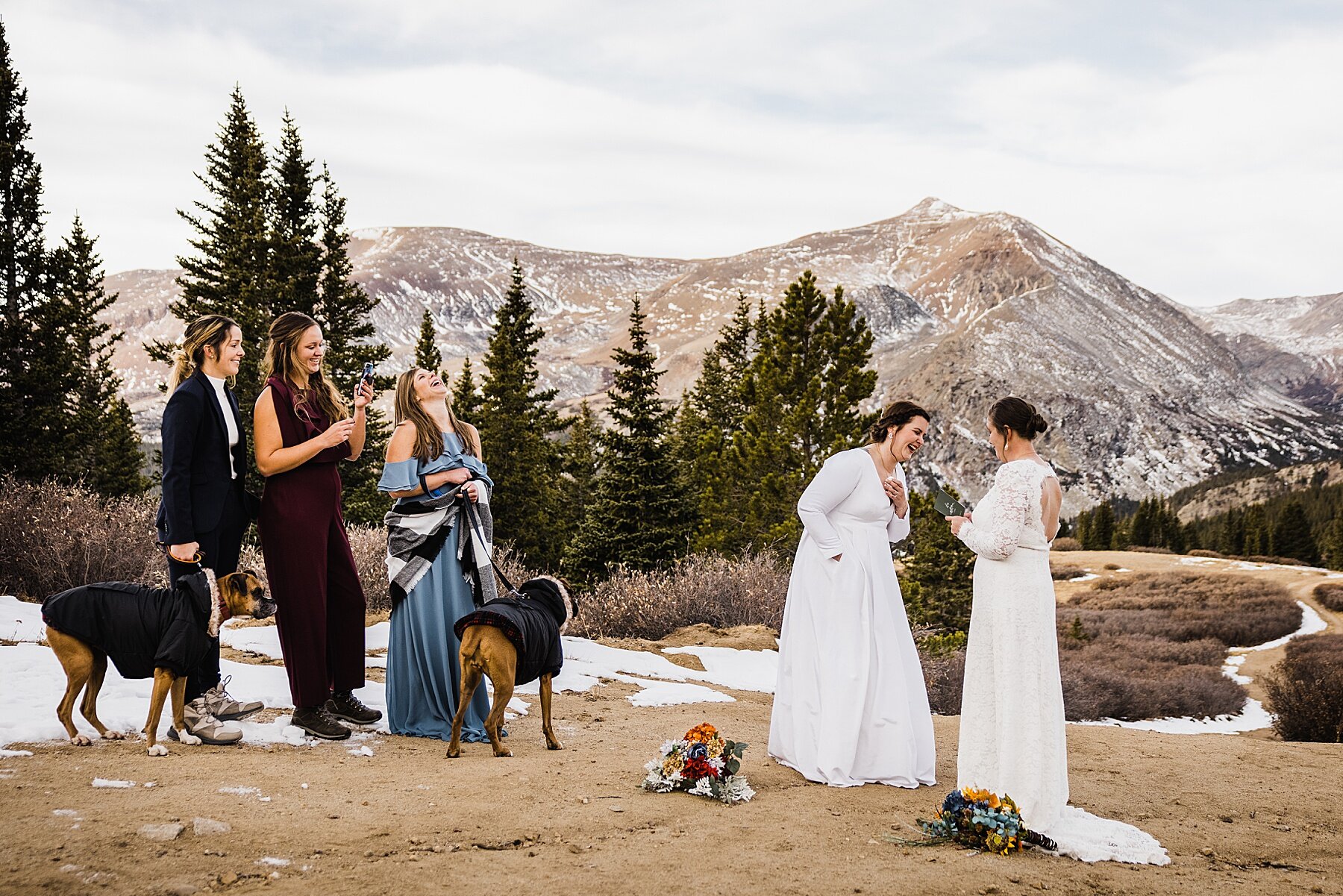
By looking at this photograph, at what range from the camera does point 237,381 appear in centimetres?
2584

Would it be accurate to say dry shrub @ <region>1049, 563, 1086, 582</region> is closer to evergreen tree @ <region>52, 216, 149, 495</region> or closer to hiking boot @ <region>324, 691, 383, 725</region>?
evergreen tree @ <region>52, 216, 149, 495</region>

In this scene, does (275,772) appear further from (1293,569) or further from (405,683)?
(1293,569)

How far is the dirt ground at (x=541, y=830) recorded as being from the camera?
11.5 feet

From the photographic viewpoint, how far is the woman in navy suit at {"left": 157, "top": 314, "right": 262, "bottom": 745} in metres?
5.17

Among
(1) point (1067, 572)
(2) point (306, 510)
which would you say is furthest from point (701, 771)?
(1) point (1067, 572)

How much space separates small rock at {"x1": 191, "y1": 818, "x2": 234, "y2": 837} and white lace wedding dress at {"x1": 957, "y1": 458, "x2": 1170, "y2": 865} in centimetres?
361

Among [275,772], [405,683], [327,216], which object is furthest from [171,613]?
[327,216]

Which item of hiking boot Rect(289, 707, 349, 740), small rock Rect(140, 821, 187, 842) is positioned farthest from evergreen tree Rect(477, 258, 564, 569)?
small rock Rect(140, 821, 187, 842)

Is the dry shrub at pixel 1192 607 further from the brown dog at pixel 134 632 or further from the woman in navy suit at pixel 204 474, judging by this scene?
the brown dog at pixel 134 632

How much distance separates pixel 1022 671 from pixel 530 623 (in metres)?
2.86

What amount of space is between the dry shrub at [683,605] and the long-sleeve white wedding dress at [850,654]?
308 inches

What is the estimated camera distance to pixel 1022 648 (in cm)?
485

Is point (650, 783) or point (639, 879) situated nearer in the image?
point (639, 879)

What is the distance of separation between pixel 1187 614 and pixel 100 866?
146 feet
